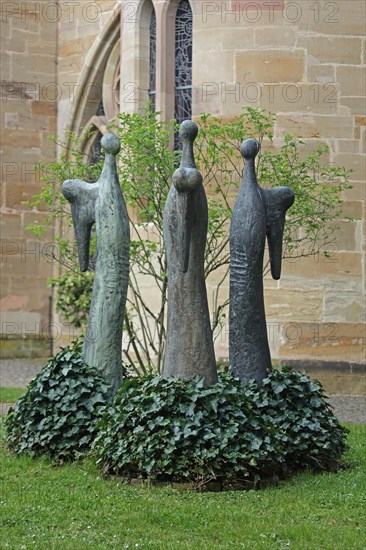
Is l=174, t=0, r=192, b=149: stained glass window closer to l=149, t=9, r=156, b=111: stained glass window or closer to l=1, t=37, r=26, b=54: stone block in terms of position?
l=149, t=9, r=156, b=111: stained glass window

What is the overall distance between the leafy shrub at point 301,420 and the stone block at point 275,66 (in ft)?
17.6

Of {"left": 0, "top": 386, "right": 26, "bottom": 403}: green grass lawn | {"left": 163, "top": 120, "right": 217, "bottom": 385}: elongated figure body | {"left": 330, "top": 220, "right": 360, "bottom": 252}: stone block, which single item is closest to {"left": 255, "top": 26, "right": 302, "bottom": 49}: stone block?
{"left": 330, "top": 220, "right": 360, "bottom": 252}: stone block

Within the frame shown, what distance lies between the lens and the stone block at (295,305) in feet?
39.8

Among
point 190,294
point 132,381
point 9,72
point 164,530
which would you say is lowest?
point 164,530

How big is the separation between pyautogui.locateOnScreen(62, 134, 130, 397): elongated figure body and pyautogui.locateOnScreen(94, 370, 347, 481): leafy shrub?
2.31 feet

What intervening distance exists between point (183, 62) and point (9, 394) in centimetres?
454

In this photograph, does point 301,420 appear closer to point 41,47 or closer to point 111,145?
point 111,145

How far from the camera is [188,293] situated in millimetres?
7199

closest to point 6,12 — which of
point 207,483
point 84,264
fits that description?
point 84,264

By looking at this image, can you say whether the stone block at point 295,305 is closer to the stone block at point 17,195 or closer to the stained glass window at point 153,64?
the stained glass window at point 153,64

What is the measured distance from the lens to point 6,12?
16922 millimetres

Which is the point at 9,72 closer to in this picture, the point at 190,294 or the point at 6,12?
the point at 6,12

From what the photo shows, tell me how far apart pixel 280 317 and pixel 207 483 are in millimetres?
5556

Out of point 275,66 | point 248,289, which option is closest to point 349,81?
point 275,66
